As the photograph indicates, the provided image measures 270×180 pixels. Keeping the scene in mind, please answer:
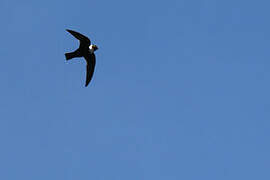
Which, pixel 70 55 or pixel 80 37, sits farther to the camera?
pixel 70 55

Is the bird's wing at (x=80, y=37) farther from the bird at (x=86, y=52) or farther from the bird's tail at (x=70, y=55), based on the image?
the bird's tail at (x=70, y=55)

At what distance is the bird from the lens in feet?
185

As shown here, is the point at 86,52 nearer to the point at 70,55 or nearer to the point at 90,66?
the point at 70,55

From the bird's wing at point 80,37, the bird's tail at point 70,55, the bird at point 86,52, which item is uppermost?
the bird's wing at point 80,37

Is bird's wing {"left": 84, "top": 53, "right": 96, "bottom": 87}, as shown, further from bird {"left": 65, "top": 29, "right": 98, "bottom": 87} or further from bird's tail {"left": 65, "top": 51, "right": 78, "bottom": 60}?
bird's tail {"left": 65, "top": 51, "right": 78, "bottom": 60}

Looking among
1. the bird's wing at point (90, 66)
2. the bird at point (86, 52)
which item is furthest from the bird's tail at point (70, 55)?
the bird's wing at point (90, 66)

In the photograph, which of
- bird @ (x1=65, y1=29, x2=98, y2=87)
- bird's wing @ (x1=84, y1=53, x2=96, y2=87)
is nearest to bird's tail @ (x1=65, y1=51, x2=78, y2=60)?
bird @ (x1=65, y1=29, x2=98, y2=87)

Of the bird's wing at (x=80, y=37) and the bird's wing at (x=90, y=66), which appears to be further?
the bird's wing at (x=90, y=66)

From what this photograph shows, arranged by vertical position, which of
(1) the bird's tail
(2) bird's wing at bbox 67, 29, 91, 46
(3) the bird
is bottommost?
(1) the bird's tail


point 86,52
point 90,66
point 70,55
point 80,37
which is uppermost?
point 80,37

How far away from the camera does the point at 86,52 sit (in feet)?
189

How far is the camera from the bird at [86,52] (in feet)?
185

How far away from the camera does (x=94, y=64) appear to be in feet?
194

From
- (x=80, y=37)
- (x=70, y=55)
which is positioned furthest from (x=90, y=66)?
(x=80, y=37)
